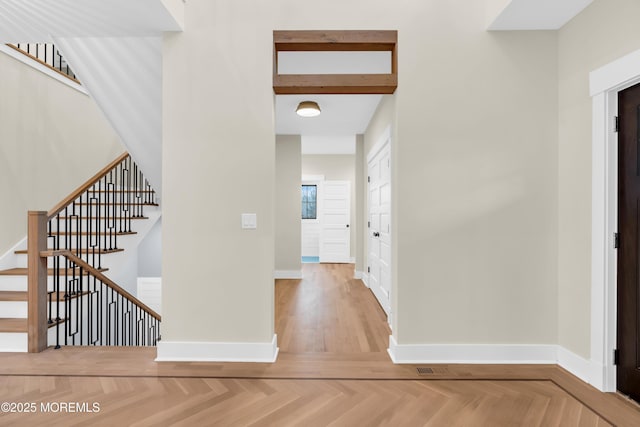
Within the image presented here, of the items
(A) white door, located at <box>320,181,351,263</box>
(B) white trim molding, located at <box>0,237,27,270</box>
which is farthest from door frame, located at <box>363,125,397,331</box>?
(B) white trim molding, located at <box>0,237,27,270</box>

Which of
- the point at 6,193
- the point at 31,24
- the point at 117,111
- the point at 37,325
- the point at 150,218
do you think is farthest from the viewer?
the point at 150,218

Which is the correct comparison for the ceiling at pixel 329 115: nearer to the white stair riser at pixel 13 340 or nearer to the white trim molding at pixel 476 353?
the white trim molding at pixel 476 353

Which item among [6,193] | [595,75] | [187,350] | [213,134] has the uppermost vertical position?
[595,75]

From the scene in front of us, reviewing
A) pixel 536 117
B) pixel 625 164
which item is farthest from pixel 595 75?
pixel 625 164

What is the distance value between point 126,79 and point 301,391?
3.18 meters

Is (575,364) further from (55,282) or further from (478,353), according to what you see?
(55,282)

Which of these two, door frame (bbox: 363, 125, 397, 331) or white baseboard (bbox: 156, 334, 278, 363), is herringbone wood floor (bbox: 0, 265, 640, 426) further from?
door frame (bbox: 363, 125, 397, 331)

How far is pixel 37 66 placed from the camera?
4.10 meters

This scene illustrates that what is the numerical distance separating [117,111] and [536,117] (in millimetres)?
3903

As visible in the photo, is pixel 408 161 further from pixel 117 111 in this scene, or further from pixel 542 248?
pixel 117 111

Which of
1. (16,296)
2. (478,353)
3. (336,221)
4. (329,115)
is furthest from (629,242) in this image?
(336,221)

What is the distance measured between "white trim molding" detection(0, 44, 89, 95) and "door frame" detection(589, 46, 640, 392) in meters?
5.50

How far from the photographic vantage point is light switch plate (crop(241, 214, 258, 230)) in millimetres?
2621

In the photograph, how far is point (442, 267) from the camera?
2607mm
